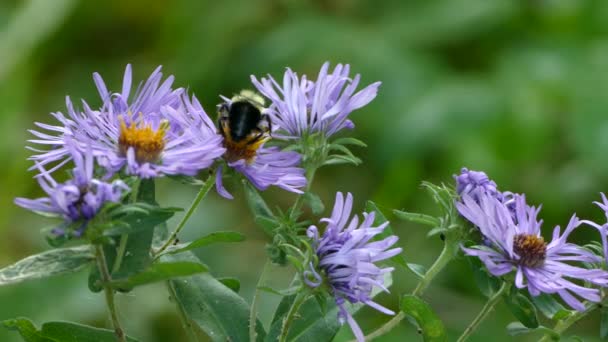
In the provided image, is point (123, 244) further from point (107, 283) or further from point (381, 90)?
point (381, 90)

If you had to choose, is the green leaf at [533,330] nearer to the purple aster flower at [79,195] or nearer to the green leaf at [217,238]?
the green leaf at [217,238]

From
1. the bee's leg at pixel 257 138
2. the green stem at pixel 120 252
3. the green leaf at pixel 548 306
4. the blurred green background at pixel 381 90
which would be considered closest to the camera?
the green stem at pixel 120 252

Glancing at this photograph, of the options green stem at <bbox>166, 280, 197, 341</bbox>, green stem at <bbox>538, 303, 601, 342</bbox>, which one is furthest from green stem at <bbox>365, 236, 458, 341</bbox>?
green stem at <bbox>166, 280, 197, 341</bbox>

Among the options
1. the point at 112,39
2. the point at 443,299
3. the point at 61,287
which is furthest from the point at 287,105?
the point at 112,39

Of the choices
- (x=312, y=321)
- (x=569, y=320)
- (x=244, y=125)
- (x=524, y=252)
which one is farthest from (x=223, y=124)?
(x=569, y=320)

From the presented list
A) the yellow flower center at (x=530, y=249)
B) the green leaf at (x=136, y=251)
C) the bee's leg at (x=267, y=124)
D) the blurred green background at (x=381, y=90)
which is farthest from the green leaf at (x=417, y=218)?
the blurred green background at (x=381, y=90)

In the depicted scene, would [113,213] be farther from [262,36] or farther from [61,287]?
[262,36]
